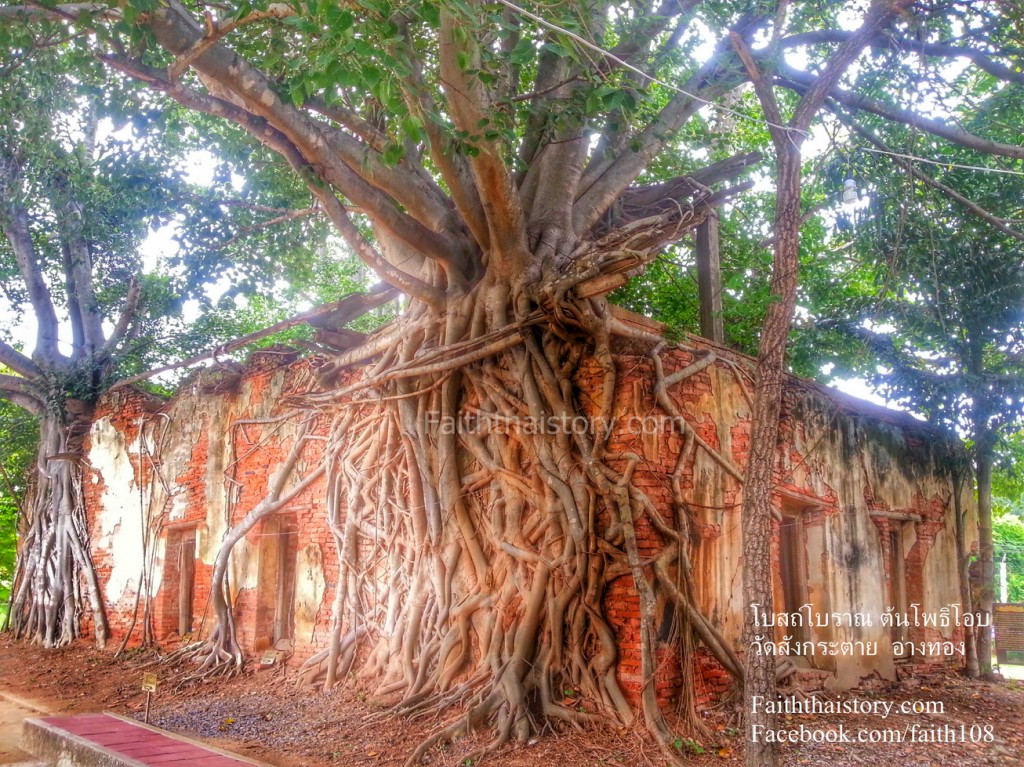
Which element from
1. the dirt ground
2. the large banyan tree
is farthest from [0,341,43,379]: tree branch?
the large banyan tree

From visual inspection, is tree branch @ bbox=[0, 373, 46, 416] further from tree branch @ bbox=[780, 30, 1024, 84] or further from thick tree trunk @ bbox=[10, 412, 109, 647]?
tree branch @ bbox=[780, 30, 1024, 84]

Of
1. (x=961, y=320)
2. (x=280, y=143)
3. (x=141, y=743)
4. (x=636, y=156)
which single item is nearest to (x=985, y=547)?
(x=961, y=320)

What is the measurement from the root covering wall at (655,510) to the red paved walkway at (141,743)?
194 centimetres

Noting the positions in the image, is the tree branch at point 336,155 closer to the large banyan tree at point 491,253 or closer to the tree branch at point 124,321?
the large banyan tree at point 491,253

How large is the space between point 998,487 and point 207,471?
33.1 feet

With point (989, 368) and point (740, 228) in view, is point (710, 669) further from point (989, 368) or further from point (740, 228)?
point (740, 228)

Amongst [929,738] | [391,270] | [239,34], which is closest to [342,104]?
[239,34]

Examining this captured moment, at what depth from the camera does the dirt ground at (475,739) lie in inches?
201

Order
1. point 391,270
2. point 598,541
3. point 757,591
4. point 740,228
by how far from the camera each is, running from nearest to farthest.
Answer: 1. point 757,591
2. point 598,541
3. point 391,270
4. point 740,228

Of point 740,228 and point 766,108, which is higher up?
point 740,228

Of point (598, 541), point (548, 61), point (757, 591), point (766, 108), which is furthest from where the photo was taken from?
point (548, 61)

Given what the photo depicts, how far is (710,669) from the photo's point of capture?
5.75 metres
